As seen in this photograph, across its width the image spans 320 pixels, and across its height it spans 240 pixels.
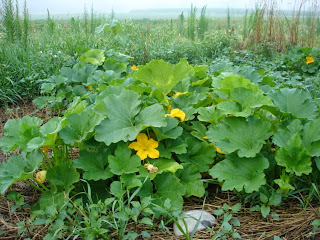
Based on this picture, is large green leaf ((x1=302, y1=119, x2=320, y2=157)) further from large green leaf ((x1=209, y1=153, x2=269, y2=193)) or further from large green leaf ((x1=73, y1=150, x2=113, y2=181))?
large green leaf ((x1=73, y1=150, x2=113, y2=181))

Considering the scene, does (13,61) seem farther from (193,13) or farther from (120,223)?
(193,13)

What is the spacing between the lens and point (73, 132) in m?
1.59

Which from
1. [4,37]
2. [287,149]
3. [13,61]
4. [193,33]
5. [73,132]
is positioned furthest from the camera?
[193,33]

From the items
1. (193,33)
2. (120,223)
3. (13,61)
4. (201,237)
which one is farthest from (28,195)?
(193,33)

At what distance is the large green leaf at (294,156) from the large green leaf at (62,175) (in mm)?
1005

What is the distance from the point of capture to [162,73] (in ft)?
6.27

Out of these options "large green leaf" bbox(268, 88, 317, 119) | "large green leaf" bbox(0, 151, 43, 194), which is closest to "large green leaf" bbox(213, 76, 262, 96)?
"large green leaf" bbox(268, 88, 317, 119)

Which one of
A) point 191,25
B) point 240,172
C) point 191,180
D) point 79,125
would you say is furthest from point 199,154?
point 191,25

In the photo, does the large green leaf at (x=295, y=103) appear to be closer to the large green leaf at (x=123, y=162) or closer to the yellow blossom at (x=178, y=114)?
the yellow blossom at (x=178, y=114)

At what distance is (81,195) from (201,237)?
25.5 inches

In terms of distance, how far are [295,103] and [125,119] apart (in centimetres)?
93

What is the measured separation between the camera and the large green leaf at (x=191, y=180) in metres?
1.58

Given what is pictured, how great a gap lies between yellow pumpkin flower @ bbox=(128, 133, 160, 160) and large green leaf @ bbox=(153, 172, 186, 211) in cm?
13

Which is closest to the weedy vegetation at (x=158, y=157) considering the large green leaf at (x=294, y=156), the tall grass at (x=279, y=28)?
the large green leaf at (x=294, y=156)
